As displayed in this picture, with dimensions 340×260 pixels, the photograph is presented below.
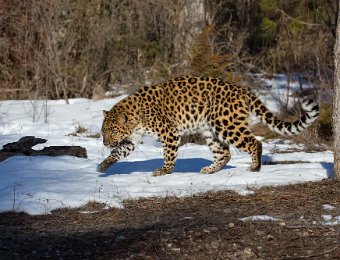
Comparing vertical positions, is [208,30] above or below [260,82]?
above

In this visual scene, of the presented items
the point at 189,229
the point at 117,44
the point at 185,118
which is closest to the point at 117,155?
the point at 185,118

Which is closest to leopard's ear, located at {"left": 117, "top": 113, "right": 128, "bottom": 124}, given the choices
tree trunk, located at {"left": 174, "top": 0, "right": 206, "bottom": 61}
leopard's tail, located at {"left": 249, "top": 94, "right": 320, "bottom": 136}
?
leopard's tail, located at {"left": 249, "top": 94, "right": 320, "bottom": 136}

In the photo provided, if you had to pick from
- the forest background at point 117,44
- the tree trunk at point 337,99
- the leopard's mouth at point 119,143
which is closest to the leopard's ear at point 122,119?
the leopard's mouth at point 119,143

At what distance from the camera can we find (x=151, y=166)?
1112 centimetres

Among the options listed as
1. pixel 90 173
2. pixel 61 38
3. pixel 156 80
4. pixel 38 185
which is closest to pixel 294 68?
pixel 156 80

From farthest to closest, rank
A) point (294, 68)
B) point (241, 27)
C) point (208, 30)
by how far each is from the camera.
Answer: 1. point (241, 27)
2. point (294, 68)
3. point (208, 30)

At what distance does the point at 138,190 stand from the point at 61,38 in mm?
10810

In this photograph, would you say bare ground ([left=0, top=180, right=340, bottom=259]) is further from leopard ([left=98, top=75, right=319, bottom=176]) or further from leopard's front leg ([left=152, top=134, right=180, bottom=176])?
leopard's front leg ([left=152, top=134, right=180, bottom=176])

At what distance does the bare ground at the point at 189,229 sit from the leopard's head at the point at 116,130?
171 cm

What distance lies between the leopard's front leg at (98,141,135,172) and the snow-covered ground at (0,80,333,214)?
0.43 feet

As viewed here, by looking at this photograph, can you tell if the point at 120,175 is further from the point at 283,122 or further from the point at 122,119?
the point at 283,122

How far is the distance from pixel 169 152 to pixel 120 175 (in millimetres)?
747

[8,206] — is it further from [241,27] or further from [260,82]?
[241,27]

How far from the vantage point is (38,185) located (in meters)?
9.09
